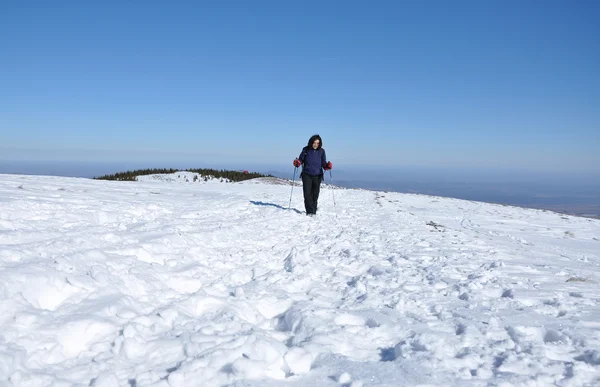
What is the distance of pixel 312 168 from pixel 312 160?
285 mm

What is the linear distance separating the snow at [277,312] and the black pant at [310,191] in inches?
178

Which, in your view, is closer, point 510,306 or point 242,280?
point 510,306

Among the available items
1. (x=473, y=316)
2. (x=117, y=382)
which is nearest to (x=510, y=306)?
(x=473, y=316)

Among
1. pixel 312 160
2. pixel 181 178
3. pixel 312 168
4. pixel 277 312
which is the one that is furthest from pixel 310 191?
pixel 181 178

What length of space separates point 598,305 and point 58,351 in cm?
521

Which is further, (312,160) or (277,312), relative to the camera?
(312,160)

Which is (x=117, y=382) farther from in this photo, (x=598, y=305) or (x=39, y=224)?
(x=39, y=224)

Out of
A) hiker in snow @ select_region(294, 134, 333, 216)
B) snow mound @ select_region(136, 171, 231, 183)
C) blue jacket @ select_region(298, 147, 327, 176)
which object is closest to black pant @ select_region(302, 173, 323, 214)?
hiker in snow @ select_region(294, 134, 333, 216)

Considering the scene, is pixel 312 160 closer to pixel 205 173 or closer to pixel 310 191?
pixel 310 191

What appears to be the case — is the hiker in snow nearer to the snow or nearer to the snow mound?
the snow

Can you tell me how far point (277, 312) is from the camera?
3781mm

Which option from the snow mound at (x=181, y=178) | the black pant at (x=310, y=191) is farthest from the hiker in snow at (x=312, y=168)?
the snow mound at (x=181, y=178)

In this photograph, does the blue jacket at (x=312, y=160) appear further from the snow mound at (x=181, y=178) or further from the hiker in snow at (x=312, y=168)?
the snow mound at (x=181, y=178)

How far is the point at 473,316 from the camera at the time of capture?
3.53m
